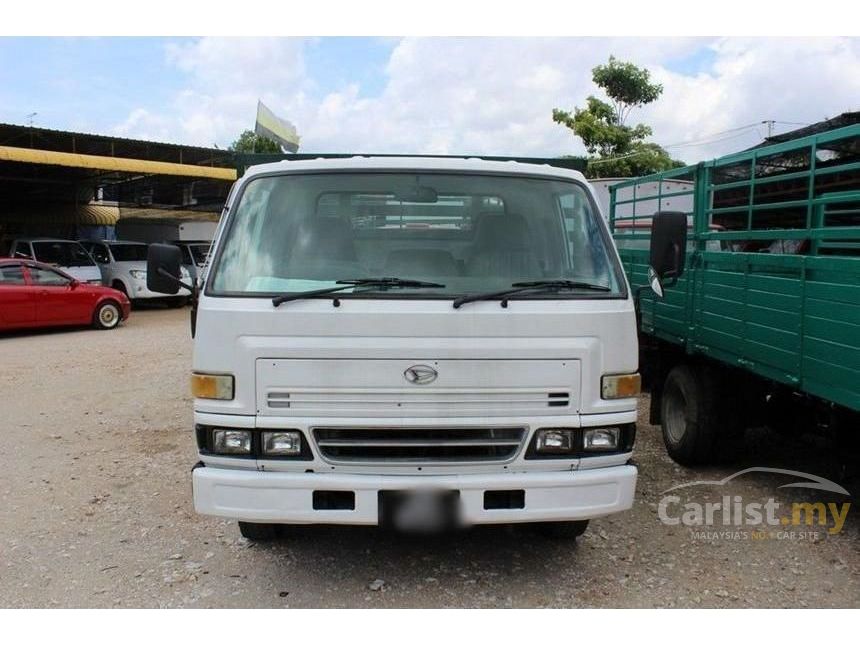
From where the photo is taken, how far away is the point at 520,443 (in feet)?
10.7

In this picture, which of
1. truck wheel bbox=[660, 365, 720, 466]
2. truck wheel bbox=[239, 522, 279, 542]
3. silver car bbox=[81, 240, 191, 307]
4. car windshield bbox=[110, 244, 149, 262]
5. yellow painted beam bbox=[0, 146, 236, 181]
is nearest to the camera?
truck wheel bbox=[239, 522, 279, 542]

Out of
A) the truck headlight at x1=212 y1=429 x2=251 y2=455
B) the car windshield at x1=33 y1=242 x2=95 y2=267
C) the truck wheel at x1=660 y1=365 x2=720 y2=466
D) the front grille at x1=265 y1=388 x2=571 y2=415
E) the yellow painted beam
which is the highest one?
the yellow painted beam

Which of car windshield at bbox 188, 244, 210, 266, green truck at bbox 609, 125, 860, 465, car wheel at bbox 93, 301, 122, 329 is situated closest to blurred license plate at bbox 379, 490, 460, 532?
green truck at bbox 609, 125, 860, 465

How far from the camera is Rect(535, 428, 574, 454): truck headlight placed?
3.28 meters

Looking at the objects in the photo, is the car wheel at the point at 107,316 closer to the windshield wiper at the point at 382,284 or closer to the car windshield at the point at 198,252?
the car windshield at the point at 198,252

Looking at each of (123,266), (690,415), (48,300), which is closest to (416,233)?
(690,415)

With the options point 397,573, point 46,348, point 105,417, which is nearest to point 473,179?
point 397,573

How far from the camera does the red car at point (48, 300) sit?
12484mm

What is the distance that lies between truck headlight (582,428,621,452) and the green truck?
1.10m

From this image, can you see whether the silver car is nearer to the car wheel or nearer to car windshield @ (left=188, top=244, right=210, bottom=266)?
car windshield @ (left=188, top=244, right=210, bottom=266)

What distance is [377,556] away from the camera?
3906 millimetres

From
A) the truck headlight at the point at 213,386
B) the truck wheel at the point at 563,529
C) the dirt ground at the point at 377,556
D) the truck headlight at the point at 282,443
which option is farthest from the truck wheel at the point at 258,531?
the truck wheel at the point at 563,529

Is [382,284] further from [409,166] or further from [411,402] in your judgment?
[409,166]

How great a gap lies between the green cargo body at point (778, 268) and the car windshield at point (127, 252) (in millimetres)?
15316
